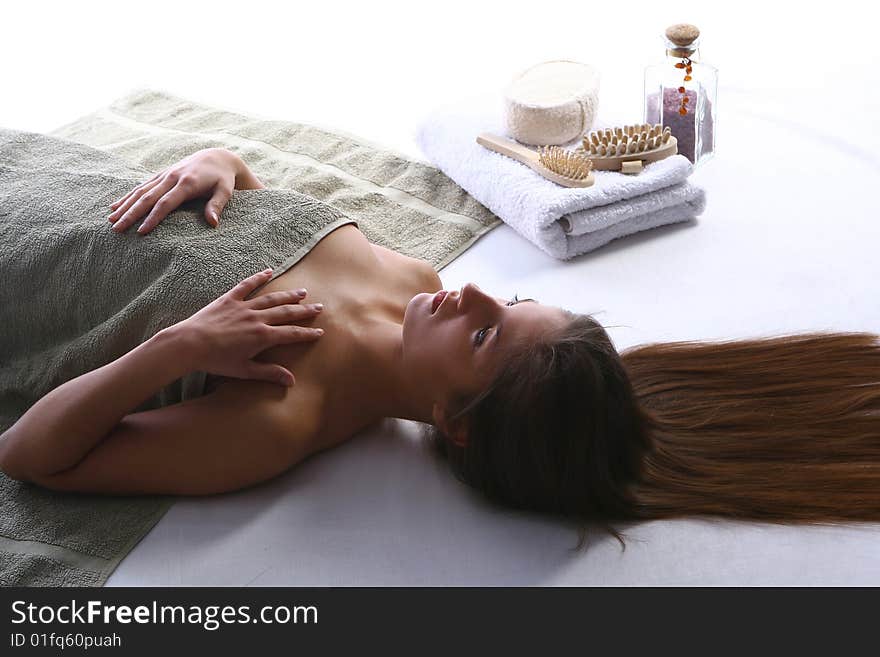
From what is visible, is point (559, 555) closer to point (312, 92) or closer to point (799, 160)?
point (799, 160)

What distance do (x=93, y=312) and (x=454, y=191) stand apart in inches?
30.7

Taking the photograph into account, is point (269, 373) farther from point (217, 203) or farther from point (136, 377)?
point (217, 203)

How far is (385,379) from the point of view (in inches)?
49.8

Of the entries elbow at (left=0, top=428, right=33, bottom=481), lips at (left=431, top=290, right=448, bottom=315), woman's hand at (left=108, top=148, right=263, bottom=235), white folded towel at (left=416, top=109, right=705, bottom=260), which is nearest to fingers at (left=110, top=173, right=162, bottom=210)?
woman's hand at (left=108, top=148, right=263, bottom=235)

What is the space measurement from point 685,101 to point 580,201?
34 centimetres

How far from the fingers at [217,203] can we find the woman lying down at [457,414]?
1.0 inches

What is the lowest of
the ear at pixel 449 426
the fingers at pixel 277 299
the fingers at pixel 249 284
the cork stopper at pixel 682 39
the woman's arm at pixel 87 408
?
the ear at pixel 449 426

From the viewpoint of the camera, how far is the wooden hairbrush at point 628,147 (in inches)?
69.6

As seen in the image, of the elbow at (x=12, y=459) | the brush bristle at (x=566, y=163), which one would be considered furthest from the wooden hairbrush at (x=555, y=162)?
the elbow at (x=12, y=459)

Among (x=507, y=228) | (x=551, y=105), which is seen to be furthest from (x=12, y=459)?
(x=551, y=105)

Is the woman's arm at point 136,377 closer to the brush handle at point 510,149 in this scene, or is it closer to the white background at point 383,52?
the brush handle at point 510,149

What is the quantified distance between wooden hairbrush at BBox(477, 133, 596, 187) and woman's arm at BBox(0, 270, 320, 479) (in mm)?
668

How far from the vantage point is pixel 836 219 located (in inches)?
67.7
